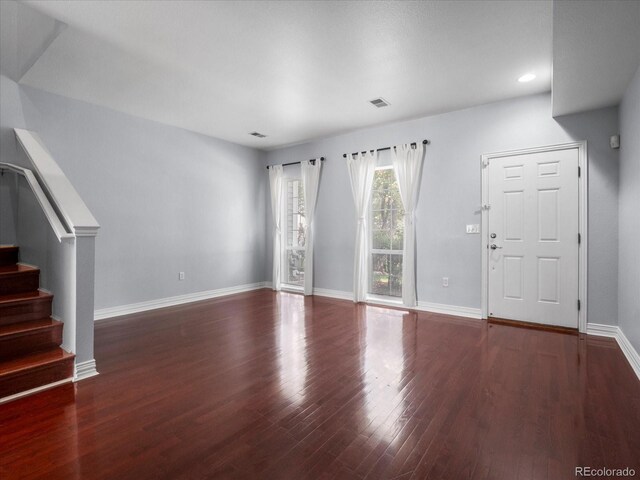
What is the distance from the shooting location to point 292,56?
3.13 m

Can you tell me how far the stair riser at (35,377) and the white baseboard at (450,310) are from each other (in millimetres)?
4114

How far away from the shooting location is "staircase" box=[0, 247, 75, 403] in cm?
229

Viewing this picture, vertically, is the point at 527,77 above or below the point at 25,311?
above

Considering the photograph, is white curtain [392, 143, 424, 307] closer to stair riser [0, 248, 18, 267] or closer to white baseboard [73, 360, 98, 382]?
white baseboard [73, 360, 98, 382]

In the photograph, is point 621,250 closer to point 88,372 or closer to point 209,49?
point 209,49

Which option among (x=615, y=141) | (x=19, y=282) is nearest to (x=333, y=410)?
(x=19, y=282)

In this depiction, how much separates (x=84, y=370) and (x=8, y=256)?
1782 mm

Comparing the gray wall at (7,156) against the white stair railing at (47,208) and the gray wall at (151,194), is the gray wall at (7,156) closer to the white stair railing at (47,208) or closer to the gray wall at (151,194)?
the gray wall at (151,194)

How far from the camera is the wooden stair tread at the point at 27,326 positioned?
246 cm

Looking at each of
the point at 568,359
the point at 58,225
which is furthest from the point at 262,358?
the point at 568,359

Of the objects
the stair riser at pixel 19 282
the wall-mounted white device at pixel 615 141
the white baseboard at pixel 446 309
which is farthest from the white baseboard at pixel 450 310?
the stair riser at pixel 19 282

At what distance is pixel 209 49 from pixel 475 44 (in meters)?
2.42

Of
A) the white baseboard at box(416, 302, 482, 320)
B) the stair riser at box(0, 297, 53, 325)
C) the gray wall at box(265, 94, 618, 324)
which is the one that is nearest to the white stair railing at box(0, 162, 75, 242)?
the stair riser at box(0, 297, 53, 325)

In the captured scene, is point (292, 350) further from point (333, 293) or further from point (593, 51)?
point (593, 51)
